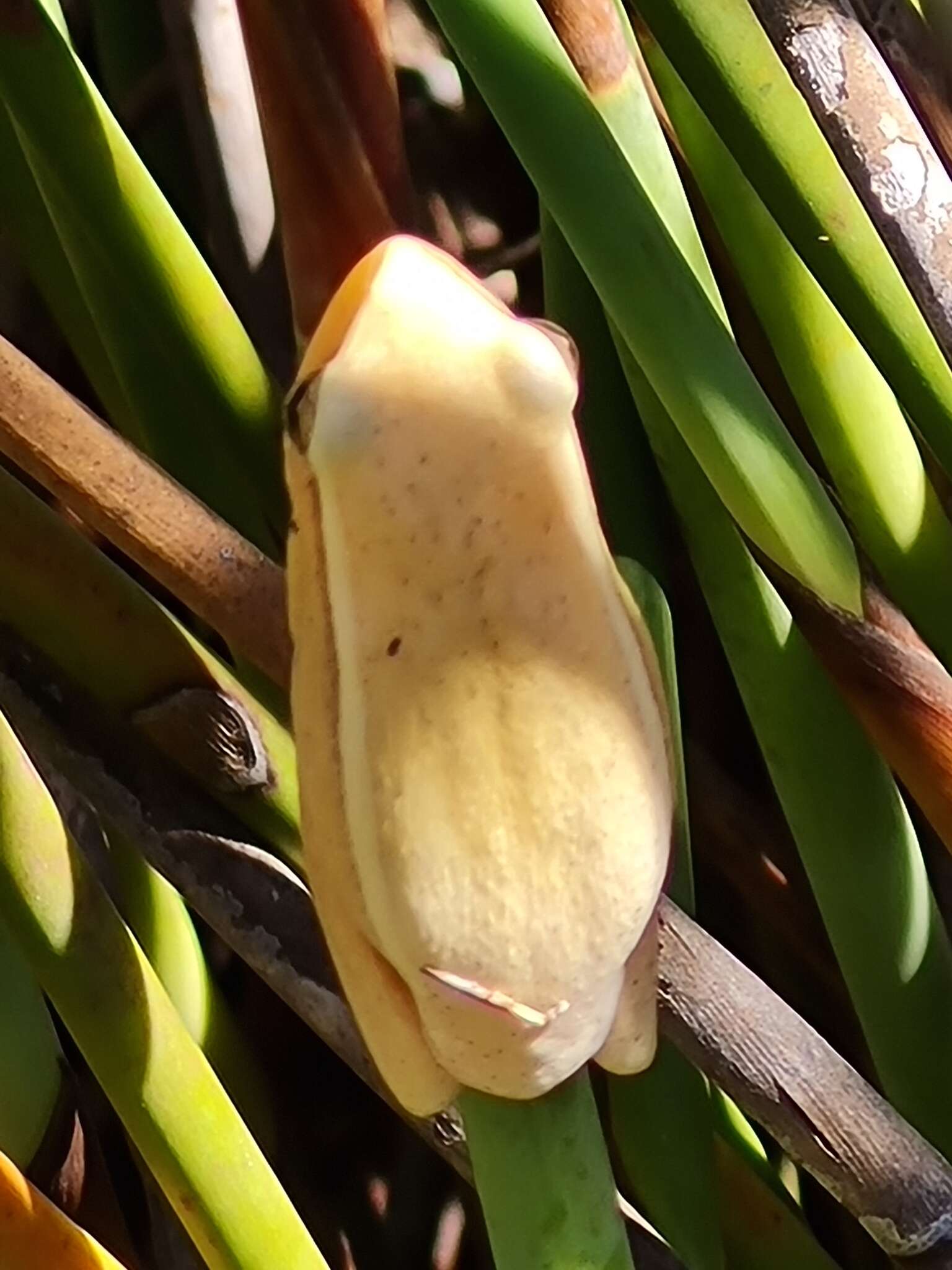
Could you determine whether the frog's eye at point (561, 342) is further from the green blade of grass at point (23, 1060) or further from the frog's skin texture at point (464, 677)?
the green blade of grass at point (23, 1060)

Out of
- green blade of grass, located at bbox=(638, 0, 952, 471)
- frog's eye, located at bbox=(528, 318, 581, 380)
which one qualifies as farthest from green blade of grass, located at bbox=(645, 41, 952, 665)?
frog's eye, located at bbox=(528, 318, 581, 380)

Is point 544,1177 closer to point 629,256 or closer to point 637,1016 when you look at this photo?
point 637,1016

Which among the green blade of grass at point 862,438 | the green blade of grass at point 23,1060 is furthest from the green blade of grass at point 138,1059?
the green blade of grass at point 862,438

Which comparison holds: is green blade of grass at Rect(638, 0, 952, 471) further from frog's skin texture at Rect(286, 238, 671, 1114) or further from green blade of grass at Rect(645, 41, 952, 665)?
frog's skin texture at Rect(286, 238, 671, 1114)

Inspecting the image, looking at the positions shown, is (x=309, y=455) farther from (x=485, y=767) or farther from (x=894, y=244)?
(x=894, y=244)

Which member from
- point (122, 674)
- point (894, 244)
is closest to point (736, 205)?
point (894, 244)

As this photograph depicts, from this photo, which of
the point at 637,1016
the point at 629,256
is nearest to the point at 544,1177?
the point at 637,1016
